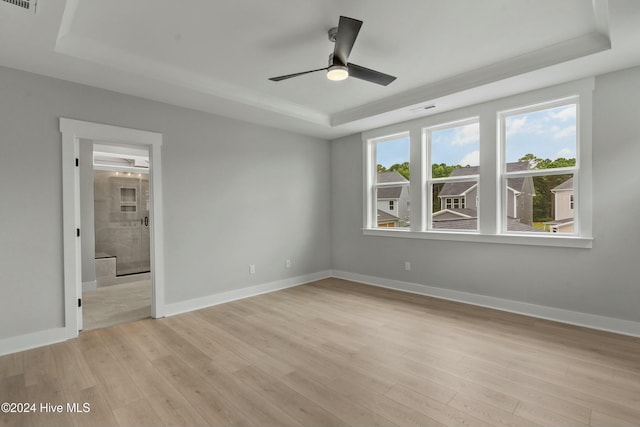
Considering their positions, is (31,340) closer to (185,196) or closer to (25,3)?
(185,196)

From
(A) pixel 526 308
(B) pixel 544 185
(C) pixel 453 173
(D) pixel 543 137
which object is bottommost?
(A) pixel 526 308

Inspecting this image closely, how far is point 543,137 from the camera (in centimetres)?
370

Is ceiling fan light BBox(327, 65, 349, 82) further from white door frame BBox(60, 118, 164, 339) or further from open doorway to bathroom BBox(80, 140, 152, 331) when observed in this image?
open doorway to bathroom BBox(80, 140, 152, 331)

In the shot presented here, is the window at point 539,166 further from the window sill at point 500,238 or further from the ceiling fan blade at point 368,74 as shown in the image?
the ceiling fan blade at point 368,74

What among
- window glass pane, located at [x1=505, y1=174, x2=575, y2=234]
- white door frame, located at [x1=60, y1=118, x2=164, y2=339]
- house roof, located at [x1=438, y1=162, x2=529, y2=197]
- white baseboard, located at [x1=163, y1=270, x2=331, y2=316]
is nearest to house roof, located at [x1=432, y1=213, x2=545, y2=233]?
window glass pane, located at [x1=505, y1=174, x2=575, y2=234]

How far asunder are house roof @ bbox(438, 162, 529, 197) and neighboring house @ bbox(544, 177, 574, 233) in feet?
1.23

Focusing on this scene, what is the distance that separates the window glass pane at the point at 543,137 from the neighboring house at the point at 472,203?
0.49 feet

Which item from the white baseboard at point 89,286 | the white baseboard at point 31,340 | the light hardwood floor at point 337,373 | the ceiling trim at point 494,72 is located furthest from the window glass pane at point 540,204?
the white baseboard at point 89,286

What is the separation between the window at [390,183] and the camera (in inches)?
200

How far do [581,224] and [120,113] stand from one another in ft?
17.2

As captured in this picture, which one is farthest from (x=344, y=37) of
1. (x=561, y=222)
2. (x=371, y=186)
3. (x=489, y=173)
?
(x=371, y=186)

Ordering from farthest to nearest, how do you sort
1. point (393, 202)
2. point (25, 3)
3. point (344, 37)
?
point (393, 202) < point (344, 37) < point (25, 3)

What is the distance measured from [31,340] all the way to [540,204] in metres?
5.62

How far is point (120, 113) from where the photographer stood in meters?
3.55
